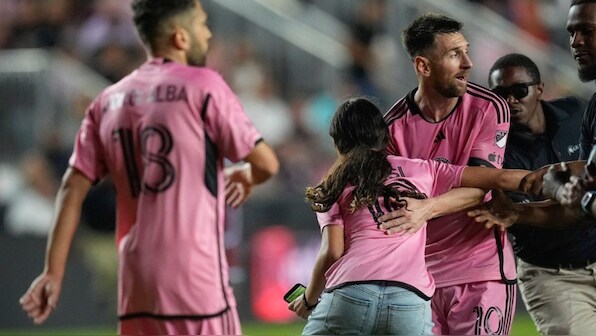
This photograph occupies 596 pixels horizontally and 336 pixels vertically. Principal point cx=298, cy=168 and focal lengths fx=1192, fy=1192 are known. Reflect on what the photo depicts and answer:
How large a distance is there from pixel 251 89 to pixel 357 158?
360 inches

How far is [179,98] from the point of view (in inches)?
209

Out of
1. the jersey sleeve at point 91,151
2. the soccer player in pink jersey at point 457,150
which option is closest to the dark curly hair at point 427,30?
the soccer player in pink jersey at point 457,150

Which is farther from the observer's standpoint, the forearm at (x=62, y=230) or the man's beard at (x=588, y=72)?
the man's beard at (x=588, y=72)

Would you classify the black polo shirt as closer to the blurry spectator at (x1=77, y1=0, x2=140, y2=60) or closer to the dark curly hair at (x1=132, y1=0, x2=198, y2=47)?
the dark curly hair at (x1=132, y1=0, x2=198, y2=47)

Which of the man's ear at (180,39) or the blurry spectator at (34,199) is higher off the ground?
the man's ear at (180,39)

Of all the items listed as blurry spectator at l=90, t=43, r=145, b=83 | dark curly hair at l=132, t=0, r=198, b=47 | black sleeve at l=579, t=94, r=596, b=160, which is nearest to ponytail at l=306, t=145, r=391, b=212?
dark curly hair at l=132, t=0, r=198, b=47

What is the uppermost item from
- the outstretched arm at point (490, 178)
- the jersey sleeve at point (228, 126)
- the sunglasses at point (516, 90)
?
the sunglasses at point (516, 90)

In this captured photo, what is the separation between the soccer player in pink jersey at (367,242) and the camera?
5.79 m

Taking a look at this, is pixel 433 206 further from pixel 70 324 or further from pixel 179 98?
pixel 70 324

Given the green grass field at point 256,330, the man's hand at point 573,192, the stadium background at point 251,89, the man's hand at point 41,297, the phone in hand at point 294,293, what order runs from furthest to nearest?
the stadium background at point 251,89
the green grass field at point 256,330
the phone in hand at point 294,293
the man's hand at point 573,192
the man's hand at point 41,297

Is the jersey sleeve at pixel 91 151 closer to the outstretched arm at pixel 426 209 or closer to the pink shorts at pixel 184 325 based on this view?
the pink shorts at pixel 184 325

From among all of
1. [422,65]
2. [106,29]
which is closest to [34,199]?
[106,29]

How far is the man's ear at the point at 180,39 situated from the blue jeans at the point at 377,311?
1.43m

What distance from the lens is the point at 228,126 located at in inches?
209
